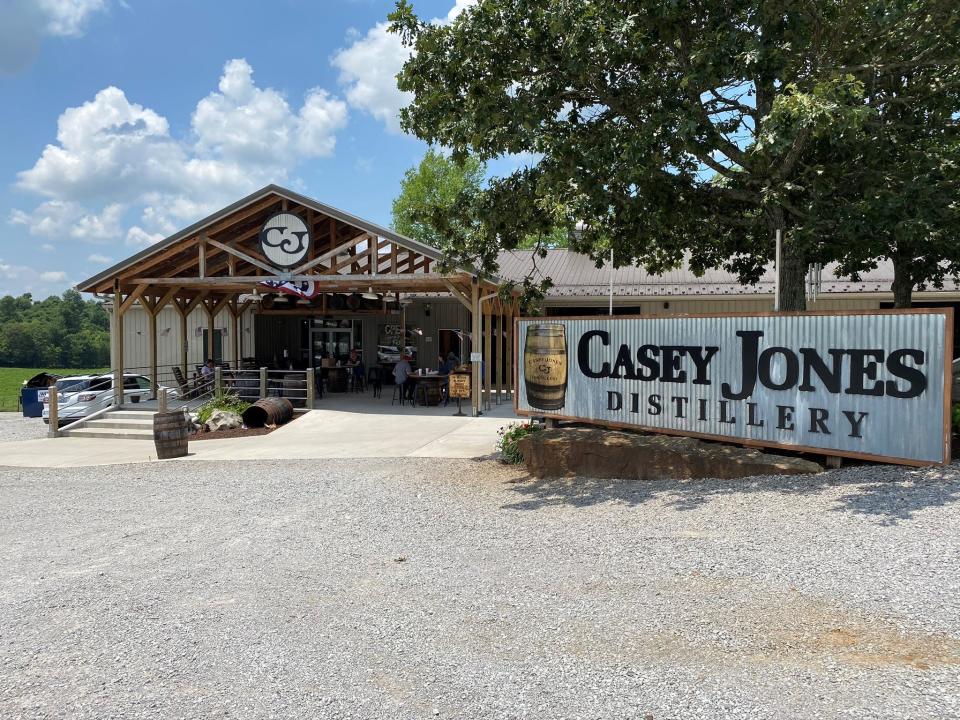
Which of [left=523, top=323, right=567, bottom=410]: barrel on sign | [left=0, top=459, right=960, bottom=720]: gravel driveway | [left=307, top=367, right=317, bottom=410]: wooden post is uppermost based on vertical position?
[left=523, top=323, right=567, bottom=410]: barrel on sign

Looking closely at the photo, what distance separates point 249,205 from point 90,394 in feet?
20.9

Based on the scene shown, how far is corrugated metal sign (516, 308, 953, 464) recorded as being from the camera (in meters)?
7.10

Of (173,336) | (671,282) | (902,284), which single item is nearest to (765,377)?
(902,284)

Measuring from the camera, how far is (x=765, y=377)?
8.34m

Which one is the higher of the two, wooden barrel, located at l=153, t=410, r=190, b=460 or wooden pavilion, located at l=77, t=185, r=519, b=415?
wooden pavilion, located at l=77, t=185, r=519, b=415

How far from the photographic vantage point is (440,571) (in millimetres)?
5438

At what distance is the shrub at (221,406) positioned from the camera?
52.5 ft

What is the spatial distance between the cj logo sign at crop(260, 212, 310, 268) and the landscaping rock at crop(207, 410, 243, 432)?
11.8 ft

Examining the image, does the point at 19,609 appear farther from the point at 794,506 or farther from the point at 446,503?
the point at 794,506

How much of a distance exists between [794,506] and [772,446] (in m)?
1.84

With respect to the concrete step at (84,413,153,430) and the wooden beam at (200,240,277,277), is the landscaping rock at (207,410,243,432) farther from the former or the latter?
the wooden beam at (200,240,277,277)

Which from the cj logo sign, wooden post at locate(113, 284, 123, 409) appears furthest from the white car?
the cj logo sign

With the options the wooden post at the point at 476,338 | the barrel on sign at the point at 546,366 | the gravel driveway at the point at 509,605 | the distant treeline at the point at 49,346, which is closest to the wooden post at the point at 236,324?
the wooden post at the point at 476,338

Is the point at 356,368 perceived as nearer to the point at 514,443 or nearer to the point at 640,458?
the point at 514,443
